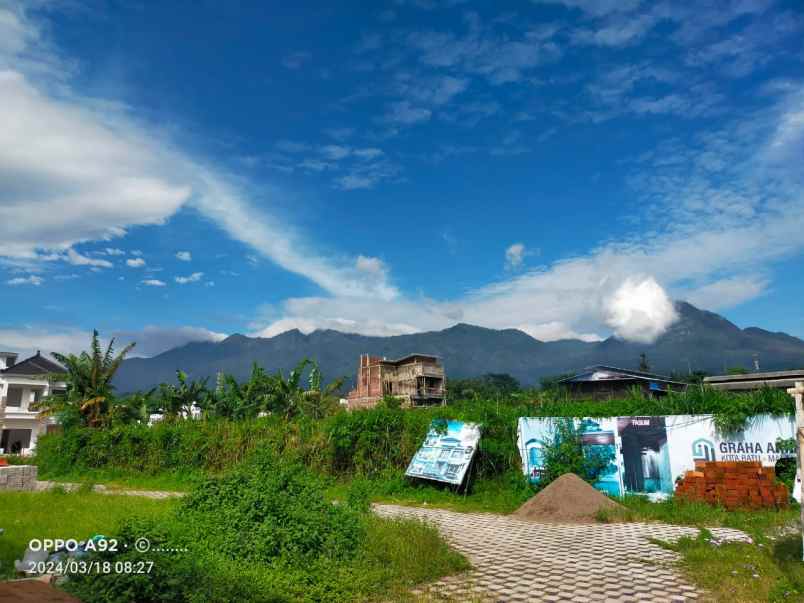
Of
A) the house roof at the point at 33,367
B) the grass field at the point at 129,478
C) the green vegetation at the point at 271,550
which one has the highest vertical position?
the house roof at the point at 33,367

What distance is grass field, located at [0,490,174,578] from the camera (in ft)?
26.1

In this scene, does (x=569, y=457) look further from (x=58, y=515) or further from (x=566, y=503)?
(x=58, y=515)

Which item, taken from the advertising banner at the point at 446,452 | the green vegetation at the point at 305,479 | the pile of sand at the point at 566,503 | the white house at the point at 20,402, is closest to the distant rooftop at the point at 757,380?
the green vegetation at the point at 305,479

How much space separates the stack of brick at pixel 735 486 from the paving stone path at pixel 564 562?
1.90 m

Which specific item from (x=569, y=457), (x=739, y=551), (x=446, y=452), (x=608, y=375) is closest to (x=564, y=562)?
(x=739, y=551)

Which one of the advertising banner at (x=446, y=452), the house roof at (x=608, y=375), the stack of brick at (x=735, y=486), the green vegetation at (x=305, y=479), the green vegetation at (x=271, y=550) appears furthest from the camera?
the house roof at (x=608, y=375)

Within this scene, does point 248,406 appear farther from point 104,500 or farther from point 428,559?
point 428,559

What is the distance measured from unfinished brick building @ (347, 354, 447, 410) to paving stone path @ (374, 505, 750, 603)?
87.1ft

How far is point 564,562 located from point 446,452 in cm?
714

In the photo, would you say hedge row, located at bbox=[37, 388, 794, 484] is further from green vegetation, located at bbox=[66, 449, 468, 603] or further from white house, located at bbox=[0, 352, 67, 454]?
white house, located at bbox=[0, 352, 67, 454]

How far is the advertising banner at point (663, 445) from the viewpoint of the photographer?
38.3 feet

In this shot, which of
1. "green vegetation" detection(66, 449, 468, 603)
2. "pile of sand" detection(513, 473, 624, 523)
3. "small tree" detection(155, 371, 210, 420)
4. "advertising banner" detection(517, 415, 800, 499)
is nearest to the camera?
"green vegetation" detection(66, 449, 468, 603)

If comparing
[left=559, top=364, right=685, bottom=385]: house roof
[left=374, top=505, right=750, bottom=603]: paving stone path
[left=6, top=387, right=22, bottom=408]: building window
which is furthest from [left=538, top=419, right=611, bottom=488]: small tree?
[left=6, top=387, right=22, bottom=408]: building window

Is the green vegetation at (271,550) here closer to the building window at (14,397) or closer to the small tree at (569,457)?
the small tree at (569,457)
